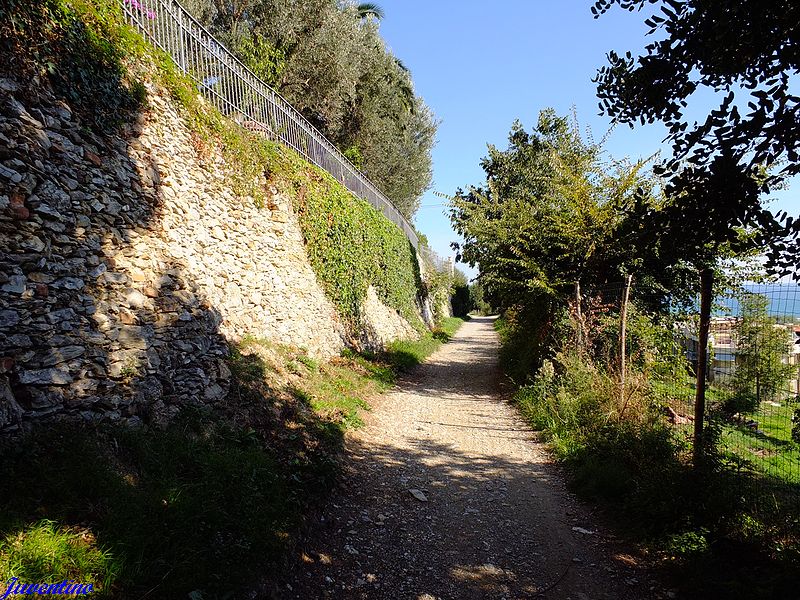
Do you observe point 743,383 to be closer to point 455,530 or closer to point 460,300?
point 455,530

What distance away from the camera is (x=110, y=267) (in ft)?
13.3

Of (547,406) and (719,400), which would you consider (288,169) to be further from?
(719,400)

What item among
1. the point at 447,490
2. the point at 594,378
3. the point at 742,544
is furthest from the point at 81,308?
the point at 594,378

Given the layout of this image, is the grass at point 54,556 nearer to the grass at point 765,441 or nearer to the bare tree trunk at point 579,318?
the grass at point 765,441

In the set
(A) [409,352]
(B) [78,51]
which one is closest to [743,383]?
(B) [78,51]

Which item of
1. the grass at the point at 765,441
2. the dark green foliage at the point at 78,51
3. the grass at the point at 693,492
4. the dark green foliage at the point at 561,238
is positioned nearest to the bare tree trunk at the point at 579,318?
the dark green foliage at the point at 561,238

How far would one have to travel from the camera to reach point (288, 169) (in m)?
8.89

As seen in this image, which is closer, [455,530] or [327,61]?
[455,530]

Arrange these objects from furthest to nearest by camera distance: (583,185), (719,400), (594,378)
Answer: (583,185) → (594,378) → (719,400)

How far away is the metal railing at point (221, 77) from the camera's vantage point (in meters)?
Answer: 6.13

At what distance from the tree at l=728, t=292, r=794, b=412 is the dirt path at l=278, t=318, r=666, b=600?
6.08 ft

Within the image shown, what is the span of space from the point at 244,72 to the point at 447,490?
27.0ft

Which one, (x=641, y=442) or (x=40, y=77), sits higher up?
(x=40, y=77)

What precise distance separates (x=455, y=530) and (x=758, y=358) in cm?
321
